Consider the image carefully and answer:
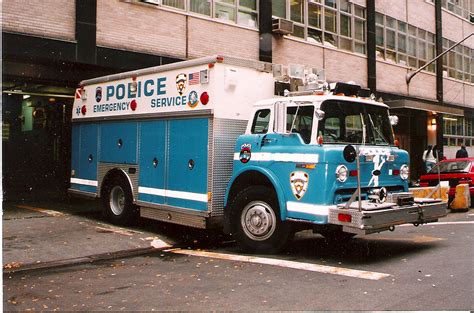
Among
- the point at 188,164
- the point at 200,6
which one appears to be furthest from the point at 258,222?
the point at 200,6

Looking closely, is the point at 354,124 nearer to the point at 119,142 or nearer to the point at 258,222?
the point at 258,222

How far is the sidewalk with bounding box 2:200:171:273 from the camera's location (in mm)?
7742

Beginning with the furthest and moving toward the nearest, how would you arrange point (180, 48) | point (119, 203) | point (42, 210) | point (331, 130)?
point (180, 48), point (42, 210), point (119, 203), point (331, 130)

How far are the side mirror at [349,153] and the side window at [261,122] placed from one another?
Answer: 4.75 feet

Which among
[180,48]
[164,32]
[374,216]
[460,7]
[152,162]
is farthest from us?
[460,7]

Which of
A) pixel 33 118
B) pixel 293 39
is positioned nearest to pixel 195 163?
pixel 33 118

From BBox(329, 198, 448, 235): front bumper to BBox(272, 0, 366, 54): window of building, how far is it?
12.2 meters

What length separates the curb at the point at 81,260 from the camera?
7240 millimetres

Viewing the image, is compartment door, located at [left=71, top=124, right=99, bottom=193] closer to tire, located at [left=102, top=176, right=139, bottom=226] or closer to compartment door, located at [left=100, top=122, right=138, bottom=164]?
compartment door, located at [left=100, top=122, right=138, bottom=164]

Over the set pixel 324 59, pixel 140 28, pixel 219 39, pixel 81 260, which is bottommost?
pixel 81 260

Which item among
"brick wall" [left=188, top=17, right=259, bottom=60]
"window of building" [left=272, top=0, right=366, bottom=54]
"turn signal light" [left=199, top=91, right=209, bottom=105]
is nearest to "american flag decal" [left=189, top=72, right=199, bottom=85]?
"turn signal light" [left=199, top=91, right=209, bottom=105]

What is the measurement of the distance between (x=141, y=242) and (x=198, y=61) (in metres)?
3.40

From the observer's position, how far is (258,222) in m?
7.94

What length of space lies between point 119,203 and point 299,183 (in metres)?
4.84
